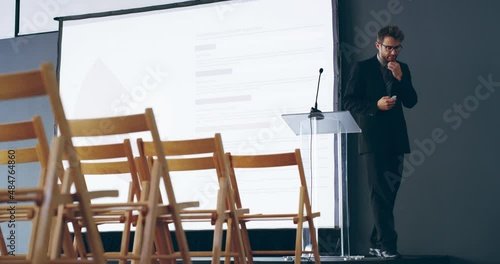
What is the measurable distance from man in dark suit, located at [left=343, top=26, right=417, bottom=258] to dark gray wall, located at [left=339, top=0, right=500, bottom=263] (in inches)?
34.0

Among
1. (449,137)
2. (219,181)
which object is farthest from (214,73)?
(219,181)

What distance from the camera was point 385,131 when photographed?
4176mm

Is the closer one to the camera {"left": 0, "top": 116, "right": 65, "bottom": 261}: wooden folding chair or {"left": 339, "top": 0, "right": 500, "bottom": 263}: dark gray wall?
{"left": 0, "top": 116, "right": 65, "bottom": 261}: wooden folding chair

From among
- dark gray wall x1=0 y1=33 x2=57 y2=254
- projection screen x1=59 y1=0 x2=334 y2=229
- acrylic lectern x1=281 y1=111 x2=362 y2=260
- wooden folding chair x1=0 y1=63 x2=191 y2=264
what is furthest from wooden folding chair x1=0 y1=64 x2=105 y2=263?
dark gray wall x1=0 y1=33 x2=57 y2=254

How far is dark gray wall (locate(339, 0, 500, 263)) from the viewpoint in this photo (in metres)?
4.88

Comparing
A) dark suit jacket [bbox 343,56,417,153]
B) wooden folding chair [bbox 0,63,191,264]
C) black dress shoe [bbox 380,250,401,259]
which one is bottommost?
black dress shoe [bbox 380,250,401,259]

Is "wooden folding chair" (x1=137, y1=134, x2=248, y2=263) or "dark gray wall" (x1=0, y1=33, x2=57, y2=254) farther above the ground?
"dark gray wall" (x1=0, y1=33, x2=57, y2=254)

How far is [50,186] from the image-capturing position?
1991 millimetres

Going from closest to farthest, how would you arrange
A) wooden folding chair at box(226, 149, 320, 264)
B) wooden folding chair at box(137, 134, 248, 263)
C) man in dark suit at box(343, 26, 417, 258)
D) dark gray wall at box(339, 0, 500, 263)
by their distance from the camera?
1. wooden folding chair at box(137, 134, 248, 263)
2. wooden folding chair at box(226, 149, 320, 264)
3. man in dark suit at box(343, 26, 417, 258)
4. dark gray wall at box(339, 0, 500, 263)

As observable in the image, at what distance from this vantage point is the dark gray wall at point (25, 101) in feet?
21.0

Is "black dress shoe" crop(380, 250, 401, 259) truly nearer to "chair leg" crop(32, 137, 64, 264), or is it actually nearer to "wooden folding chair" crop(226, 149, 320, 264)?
"wooden folding chair" crop(226, 149, 320, 264)

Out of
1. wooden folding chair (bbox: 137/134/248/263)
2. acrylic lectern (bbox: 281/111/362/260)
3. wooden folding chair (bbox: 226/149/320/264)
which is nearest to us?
wooden folding chair (bbox: 137/134/248/263)

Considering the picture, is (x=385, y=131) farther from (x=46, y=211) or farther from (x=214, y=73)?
(x=46, y=211)

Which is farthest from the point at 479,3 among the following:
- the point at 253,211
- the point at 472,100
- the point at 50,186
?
the point at 50,186
